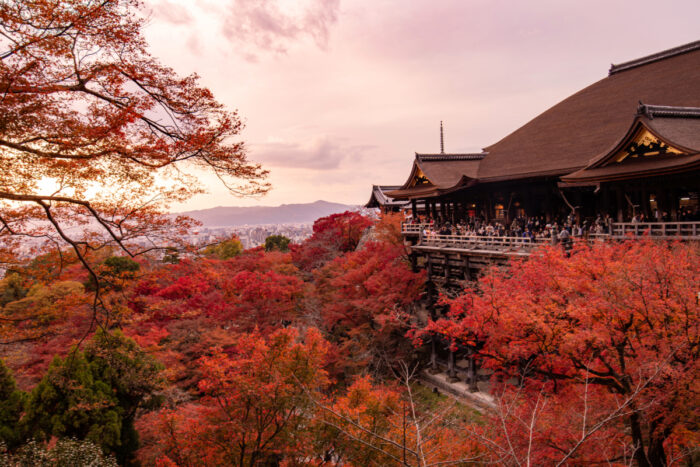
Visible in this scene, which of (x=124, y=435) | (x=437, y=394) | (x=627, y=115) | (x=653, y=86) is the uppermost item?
(x=653, y=86)

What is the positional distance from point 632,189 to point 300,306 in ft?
54.6

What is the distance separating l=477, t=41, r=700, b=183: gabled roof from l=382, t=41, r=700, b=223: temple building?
0.05 metres

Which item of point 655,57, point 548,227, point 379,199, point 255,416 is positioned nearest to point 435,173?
point 548,227

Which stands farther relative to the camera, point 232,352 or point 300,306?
point 300,306

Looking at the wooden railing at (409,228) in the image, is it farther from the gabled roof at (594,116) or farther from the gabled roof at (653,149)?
the gabled roof at (653,149)

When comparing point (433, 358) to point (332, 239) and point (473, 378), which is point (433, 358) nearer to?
point (473, 378)

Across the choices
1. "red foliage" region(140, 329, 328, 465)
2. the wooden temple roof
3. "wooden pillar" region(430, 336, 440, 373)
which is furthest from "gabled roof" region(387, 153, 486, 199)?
"red foliage" region(140, 329, 328, 465)

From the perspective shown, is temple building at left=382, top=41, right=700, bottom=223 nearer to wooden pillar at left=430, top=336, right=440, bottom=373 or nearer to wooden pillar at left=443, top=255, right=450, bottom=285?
wooden pillar at left=443, top=255, right=450, bottom=285

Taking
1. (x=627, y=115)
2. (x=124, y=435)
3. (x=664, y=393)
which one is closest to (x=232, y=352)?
(x=124, y=435)

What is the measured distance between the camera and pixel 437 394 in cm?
1585

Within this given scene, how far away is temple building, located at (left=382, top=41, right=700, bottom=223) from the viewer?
11.6 meters

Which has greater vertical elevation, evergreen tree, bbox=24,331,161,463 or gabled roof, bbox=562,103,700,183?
gabled roof, bbox=562,103,700,183

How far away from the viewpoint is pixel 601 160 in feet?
40.4

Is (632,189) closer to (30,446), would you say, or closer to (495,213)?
(495,213)
